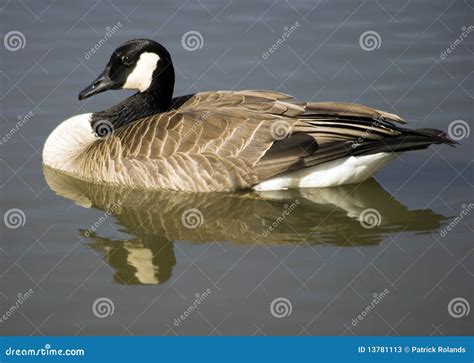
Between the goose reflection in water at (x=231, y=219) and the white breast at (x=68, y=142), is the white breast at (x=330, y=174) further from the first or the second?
the white breast at (x=68, y=142)

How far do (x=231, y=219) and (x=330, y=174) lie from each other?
1340mm

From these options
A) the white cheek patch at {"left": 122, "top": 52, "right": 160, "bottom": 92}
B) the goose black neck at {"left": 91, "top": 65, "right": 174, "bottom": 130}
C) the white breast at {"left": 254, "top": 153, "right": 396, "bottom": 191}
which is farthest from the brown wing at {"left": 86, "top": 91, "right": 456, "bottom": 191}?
the white cheek patch at {"left": 122, "top": 52, "right": 160, "bottom": 92}

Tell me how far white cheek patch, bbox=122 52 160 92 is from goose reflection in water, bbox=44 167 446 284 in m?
1.31

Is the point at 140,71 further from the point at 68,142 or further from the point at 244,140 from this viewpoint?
the point at 244,140

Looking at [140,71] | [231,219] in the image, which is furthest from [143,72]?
[231,219]

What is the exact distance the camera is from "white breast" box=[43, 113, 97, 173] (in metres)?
13.1

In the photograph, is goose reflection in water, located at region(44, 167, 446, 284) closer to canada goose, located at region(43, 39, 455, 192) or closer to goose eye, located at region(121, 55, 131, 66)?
canada goose, located at region(43, 39, 455, 192)

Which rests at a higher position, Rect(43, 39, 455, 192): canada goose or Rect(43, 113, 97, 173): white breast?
Rect(43, 39, 455, 192): canada goose

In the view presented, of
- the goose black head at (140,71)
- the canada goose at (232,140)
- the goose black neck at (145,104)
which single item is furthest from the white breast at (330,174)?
the goose black head at (140,71)

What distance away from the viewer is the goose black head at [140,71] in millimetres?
12656

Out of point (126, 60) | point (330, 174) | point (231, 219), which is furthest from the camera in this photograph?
point (126, 60)

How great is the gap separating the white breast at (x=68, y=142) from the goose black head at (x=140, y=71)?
543 mm

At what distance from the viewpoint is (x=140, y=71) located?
12.8m

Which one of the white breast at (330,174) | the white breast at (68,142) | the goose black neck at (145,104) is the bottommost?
the white breast at (68,142)
